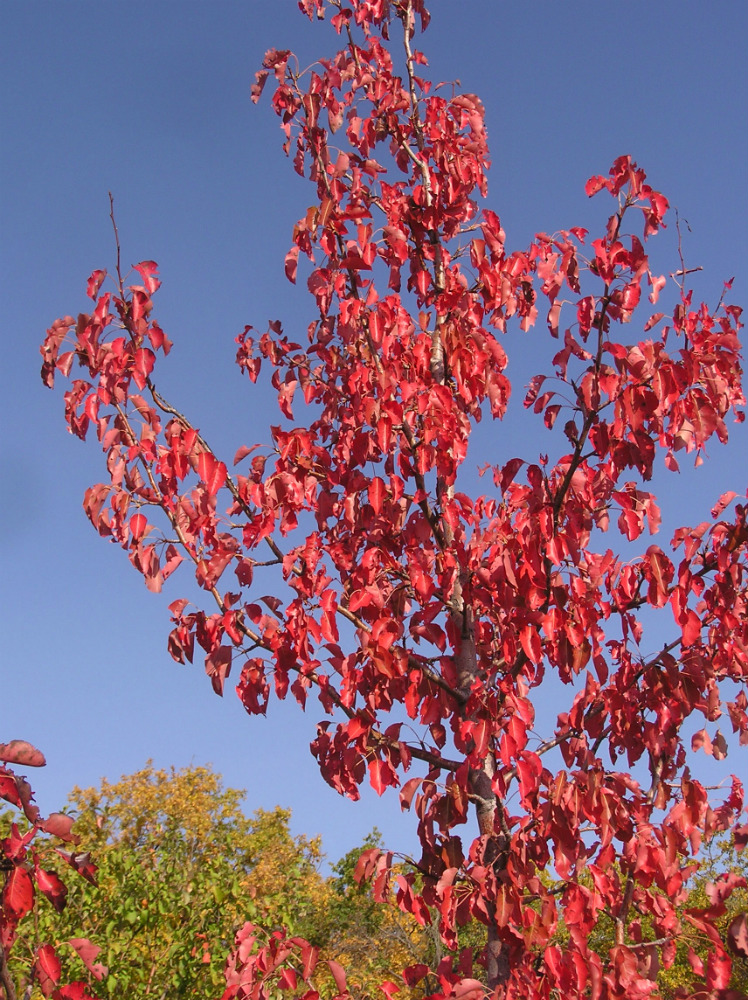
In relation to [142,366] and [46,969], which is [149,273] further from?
[46,969]

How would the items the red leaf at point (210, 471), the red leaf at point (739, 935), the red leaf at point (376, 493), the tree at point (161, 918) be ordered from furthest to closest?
the tree at point (161, 918) < the red leaf at point (376, 493) < the red leaf at point (210, 471) < the red leaf at point (739, 935)

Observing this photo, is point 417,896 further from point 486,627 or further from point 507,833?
point 486,627

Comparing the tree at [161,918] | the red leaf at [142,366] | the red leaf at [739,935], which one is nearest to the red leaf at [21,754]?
the red leaf at [142,366]

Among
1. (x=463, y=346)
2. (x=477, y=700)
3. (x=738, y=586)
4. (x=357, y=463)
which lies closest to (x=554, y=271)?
(x=463, y=346)

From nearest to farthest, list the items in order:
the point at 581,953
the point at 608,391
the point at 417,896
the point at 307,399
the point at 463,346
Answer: the point at 581,953 < the point at 608,391 < the point at 417,896 < the point at 463,346 < the point at 307,399

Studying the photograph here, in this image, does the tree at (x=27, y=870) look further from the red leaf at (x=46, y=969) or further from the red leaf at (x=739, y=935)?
the red leaf at (x=739, y=935)

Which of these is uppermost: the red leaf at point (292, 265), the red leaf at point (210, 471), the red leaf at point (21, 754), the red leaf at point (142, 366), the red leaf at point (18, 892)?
the red leaf at point (292, 265)

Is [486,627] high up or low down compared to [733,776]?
up

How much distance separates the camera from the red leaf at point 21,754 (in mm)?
1949

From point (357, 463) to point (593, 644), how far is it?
1.41 metres

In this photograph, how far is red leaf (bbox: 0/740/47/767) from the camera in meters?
1.95

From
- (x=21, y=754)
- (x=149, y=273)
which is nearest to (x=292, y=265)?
(x=149, y=273)

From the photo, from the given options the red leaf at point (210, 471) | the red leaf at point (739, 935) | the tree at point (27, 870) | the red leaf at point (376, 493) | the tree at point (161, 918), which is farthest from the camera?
the tree at point (161, 918)

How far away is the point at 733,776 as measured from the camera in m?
3.54
